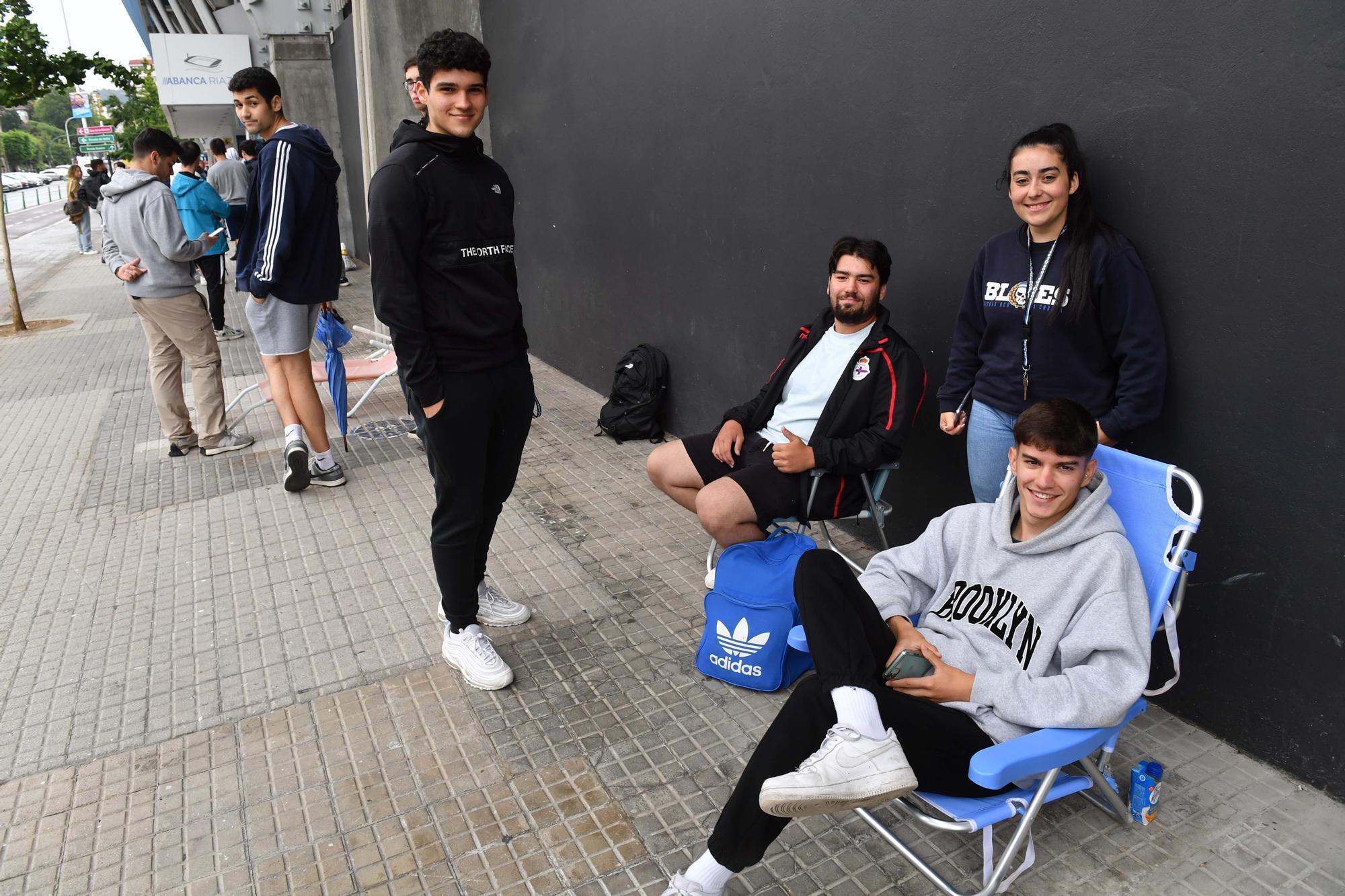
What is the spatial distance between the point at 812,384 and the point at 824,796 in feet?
6.43

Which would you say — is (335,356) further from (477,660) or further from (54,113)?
(54,113)

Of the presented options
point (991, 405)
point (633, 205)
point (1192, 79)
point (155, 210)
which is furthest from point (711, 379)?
point (155, 210)

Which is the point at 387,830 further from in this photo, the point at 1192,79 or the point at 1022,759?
the point at 1192,79

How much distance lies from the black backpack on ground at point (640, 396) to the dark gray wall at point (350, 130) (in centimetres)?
968

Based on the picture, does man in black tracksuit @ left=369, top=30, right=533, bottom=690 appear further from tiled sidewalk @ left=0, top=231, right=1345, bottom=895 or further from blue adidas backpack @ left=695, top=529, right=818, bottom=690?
blue adidas backpack @ left=695, top=529, right=818, bottom=690

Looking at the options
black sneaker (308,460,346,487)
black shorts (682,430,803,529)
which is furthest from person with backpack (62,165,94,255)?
black shorts (682,430,803,529)

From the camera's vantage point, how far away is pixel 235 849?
2.53m

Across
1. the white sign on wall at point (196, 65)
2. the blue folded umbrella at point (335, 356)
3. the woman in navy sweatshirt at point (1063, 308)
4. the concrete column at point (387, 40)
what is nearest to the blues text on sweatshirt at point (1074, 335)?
the woman in navy sweatshirt at point (1063, 308)

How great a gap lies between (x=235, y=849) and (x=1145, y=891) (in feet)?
8.37

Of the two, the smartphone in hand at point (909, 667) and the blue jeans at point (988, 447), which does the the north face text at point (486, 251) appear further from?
the smartphone in hand at point (909, 667)

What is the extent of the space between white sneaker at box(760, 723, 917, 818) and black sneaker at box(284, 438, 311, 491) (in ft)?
12.9

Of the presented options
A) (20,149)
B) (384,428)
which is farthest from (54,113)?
(384,428)

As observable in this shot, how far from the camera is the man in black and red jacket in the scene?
3314mm

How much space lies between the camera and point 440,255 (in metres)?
2.92
